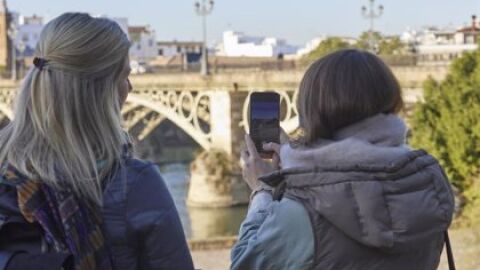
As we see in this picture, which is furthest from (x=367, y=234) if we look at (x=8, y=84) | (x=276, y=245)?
(x=8, y=84)

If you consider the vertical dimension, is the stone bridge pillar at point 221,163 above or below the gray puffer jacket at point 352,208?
below

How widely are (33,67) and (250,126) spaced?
588mm

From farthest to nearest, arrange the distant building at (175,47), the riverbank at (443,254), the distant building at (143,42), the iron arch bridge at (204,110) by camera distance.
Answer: the distant building at (175,47), the distant building at (143,42), the iron arch bridge at (204,110), the riverbank at (443,254)

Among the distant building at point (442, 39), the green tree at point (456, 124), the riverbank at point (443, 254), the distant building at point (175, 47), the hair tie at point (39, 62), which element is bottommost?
the distant building at point (175, 47)

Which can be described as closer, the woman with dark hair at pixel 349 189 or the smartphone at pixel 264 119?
the woman with dark hair at pixel 349 189

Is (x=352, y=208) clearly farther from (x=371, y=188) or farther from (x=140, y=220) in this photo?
(x=140, y=220)

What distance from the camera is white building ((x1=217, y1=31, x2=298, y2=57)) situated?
139 feet

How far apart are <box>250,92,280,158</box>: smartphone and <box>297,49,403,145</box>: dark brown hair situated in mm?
219

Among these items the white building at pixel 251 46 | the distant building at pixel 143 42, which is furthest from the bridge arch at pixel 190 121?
the distant building at pixel 143 42

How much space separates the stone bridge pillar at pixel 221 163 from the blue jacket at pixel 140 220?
27.1 metres

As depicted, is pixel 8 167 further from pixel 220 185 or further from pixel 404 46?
pixel 404 46

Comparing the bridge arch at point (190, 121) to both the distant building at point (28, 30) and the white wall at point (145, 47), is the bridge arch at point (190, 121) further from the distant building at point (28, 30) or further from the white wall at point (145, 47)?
the white wall at point (145, 47)

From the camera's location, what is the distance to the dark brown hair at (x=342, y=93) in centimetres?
225

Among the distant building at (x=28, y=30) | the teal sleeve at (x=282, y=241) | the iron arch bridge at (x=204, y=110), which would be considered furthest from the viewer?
the distant building at (x=28, y=30)
